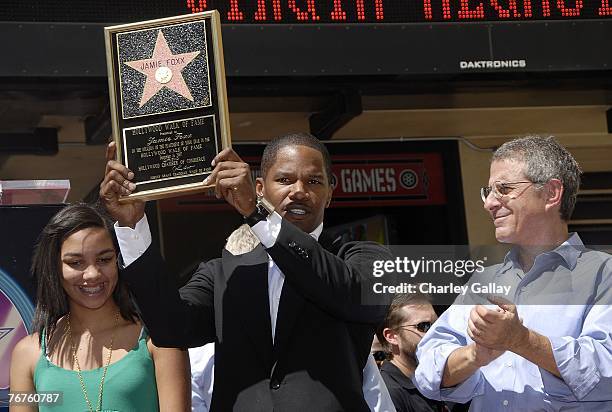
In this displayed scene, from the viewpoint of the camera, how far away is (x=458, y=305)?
11.5 feet

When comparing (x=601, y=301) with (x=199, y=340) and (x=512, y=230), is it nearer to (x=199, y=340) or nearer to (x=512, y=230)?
(x=512, y=230)

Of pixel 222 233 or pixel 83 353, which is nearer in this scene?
pixel 83 353

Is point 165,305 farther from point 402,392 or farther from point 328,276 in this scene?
point 402,392

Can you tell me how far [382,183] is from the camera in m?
8.07

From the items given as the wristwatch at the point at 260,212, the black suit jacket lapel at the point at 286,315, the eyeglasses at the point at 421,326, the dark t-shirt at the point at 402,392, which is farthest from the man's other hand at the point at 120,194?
the eyeglasses at the point at 421,326

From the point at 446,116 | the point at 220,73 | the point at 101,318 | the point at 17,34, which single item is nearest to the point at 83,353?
the point at 101,318

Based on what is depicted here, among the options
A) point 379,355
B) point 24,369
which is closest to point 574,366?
point 24,369

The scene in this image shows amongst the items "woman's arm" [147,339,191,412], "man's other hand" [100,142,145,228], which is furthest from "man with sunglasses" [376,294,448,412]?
"man's other hand" [100,142,145,228]

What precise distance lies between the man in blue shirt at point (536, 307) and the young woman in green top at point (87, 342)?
819 mm

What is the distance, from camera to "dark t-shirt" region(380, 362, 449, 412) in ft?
15.1

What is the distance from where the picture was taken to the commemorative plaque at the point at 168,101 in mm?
3418

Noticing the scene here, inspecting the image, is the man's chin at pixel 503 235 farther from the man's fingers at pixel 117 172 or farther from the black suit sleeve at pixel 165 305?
the man's fingers at pixel 117 172

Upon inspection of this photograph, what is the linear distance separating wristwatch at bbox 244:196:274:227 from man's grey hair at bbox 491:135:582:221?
697mm

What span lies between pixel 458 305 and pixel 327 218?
15.2 feet
